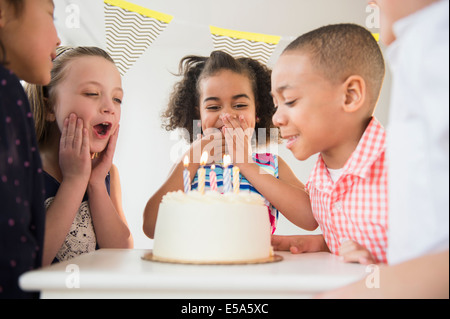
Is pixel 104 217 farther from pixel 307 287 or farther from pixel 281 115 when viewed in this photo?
pixel 307 287

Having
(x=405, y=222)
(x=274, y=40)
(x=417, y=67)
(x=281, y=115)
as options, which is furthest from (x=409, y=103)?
(x=274, y=40)

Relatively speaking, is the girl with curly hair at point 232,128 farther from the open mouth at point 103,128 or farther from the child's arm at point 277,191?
the open mouth at point 103,128

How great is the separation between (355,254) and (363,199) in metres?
0.19

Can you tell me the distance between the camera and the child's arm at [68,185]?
1001 mm

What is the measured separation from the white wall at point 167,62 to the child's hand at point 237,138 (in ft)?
5.19

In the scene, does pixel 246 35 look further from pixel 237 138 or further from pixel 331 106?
pixel 331 106

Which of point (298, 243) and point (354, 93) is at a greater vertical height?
point (354, 93)

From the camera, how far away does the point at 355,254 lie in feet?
2.54

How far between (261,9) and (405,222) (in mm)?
2626

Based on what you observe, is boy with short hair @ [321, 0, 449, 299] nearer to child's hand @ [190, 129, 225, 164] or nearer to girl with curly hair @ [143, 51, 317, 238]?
girl with curly hair @ [143, 51, 317, 238]

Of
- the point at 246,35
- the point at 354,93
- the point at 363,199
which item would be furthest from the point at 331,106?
the point at 246,35

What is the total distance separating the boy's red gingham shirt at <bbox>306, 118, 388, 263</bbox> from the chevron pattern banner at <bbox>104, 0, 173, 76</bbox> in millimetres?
1838

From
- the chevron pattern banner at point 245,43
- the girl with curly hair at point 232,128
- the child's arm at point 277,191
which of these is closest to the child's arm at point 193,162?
the girl with curly hair at point 232,128

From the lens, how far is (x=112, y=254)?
84 centimetres
